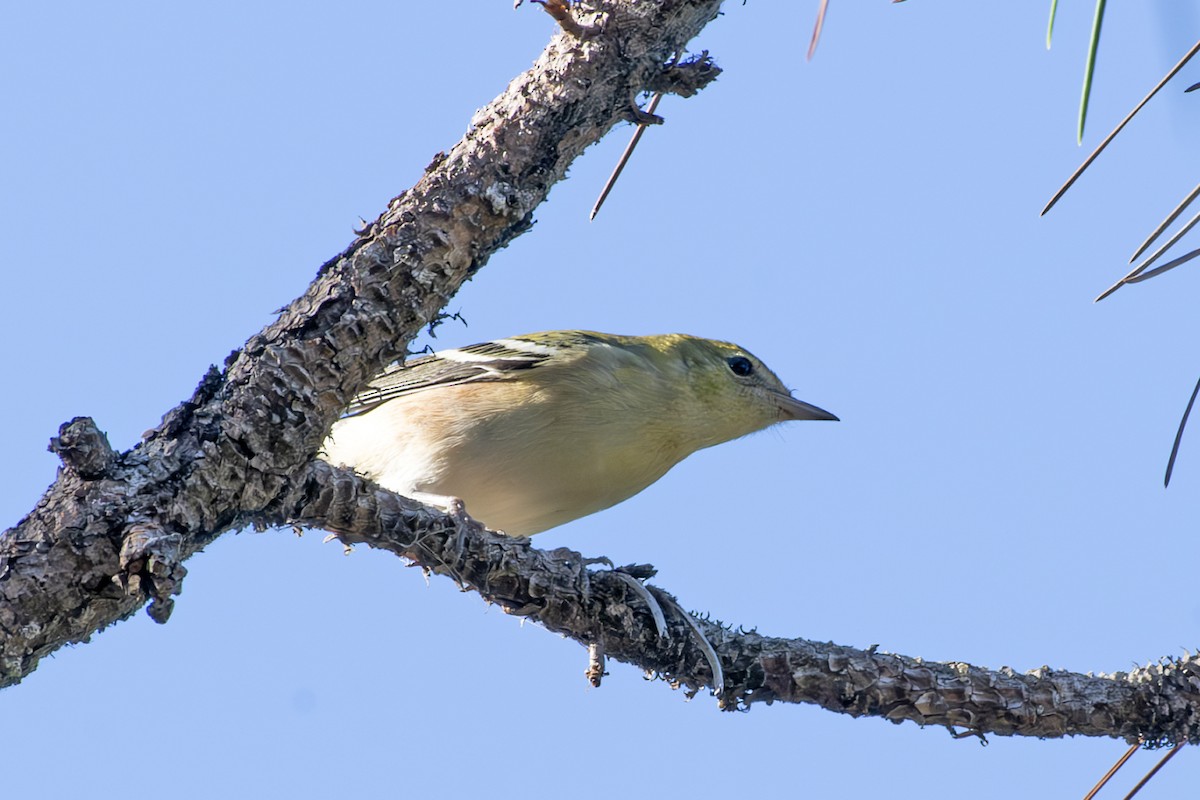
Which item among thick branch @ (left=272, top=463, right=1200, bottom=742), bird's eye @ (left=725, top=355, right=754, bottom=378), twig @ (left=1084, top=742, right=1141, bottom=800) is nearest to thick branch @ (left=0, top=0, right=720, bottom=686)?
thick branch @ (left=272, top=463, right=1200, bottom=742)

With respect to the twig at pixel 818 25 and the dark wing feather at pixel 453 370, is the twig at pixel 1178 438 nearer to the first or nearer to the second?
the twig at pixel 818 25

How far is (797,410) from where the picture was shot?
21.6 ft

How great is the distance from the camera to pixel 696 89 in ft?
10.2

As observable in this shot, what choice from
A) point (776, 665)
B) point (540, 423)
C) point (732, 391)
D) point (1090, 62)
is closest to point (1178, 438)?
point (1090, 62)

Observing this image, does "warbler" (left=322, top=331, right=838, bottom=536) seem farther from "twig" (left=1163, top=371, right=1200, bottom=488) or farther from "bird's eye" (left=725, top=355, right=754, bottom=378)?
"twig" (left=1163, top=371, right=1200, bottom=488)

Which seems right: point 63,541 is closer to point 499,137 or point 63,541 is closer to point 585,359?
point 499,137

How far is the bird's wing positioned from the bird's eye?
2.58 ft

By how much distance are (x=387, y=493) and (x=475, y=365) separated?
2.50 m

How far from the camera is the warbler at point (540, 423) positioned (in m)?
5.46

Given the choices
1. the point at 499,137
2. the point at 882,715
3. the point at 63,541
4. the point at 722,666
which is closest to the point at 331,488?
the point at 63,541

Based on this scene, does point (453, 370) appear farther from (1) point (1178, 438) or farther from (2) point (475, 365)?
(1) point (1178, 438)

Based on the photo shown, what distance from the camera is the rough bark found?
8.42 ft

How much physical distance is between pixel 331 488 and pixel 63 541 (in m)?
0.93

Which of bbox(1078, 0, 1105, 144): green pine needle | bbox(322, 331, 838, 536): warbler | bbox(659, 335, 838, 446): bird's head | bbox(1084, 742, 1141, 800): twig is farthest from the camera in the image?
bbox(659, 335, 838, 446): bird's head
